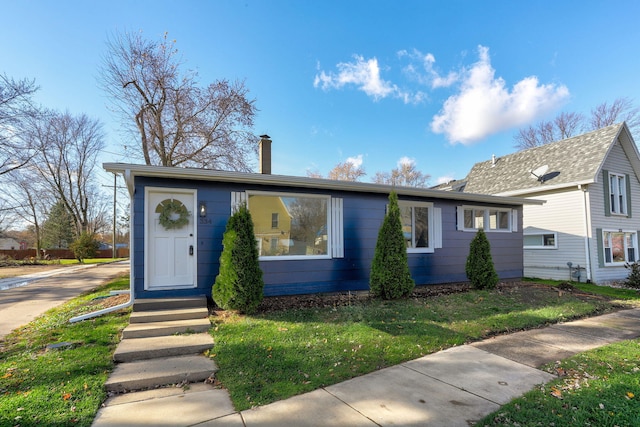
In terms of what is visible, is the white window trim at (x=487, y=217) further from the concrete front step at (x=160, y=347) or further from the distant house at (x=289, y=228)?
the concrete front step at (x=160, y=347)

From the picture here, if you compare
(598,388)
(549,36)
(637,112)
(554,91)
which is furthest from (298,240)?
(637,112)

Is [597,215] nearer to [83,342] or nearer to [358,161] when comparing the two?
[83,342]

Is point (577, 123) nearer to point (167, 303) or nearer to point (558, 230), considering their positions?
point (558, 230)

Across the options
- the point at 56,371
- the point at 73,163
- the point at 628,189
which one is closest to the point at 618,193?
the point at 628,189

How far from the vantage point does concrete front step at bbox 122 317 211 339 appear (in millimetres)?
4414

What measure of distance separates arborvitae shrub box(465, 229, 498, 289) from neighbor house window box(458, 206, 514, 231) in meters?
1.10

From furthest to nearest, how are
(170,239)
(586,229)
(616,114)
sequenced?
(616,114) → (586,229) → (170,239)

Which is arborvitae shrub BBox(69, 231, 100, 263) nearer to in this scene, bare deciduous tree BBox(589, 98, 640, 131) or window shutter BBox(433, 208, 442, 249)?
window shutter BBox(433, 208, 442, 249)

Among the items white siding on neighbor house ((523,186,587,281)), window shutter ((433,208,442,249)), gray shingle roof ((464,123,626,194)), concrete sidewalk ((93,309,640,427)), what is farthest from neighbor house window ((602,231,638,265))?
concrete sidewalk ((93,309,640,427))

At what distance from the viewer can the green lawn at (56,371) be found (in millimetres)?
2586

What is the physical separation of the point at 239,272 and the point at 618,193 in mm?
15475

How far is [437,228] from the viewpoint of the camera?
859cm

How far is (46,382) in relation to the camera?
122 inches

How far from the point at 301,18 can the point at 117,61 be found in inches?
336
